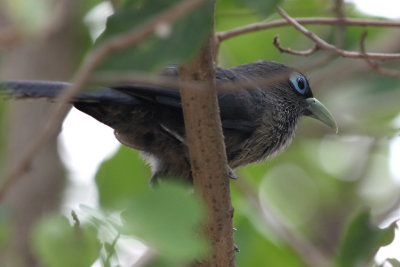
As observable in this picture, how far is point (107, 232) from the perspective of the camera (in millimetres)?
2039

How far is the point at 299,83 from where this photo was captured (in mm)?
4297

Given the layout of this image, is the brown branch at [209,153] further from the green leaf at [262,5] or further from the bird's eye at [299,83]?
the bird's eye at [299,83]

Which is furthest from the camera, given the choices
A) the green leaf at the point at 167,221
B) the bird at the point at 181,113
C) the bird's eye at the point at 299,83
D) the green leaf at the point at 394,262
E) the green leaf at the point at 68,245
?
the bird's eye at the point at 299,83

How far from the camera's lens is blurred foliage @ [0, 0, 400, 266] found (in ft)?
6.04

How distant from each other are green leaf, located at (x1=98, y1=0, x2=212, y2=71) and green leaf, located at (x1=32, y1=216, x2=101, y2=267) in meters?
0.54

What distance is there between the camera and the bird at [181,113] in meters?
3.20

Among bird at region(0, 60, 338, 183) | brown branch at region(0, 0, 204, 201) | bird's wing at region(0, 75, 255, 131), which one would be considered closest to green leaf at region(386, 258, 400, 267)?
bird at region(0, 60, 338, 183)

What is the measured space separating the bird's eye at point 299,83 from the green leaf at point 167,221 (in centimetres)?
255

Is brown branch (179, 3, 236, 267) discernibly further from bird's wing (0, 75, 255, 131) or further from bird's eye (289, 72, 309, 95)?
bird's eye (289, 72, 309, 95)

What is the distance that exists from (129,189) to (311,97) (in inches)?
50.9

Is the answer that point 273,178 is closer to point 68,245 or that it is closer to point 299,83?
point 299,83

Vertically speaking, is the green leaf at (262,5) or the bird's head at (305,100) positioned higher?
the green leaf at (262,5)

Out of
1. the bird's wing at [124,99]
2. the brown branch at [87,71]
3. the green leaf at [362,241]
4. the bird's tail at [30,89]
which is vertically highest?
the brown branch at [87,71]

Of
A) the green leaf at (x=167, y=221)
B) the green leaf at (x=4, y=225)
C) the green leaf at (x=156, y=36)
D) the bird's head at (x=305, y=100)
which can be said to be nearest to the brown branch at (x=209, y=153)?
the green leaf at (x=156, y=36)
